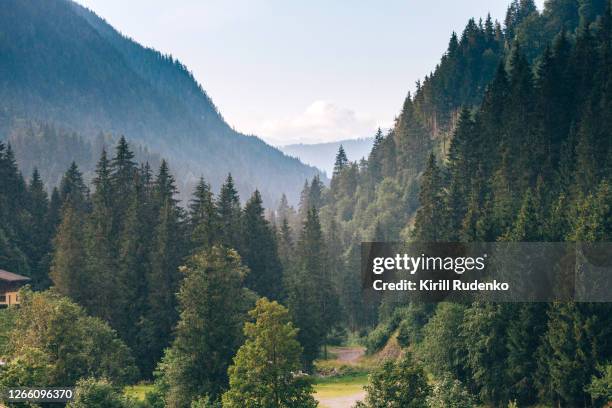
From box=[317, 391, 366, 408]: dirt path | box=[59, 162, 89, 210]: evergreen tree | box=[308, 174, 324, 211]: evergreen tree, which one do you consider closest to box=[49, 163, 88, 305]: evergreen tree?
box=[59, 162, 89, 210]: evergreen tree

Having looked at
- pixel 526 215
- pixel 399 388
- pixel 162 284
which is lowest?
pixel 399 388

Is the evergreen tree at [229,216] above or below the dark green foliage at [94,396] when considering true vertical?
above

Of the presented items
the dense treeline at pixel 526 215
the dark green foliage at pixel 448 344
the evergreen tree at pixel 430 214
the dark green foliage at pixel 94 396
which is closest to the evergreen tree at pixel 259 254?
the dense treeline at pixel 526 215

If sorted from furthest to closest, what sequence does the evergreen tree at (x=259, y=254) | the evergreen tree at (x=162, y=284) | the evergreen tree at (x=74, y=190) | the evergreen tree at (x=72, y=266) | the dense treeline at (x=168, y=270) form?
the evergreen tree at (x=74, y=190) < the evergreen tree at (x=259, y=254) < the evergreen tree at (x=162, y=284) < the evergreen tree at (x=72, y=266) < the dense treeline at (x=168, y=270)

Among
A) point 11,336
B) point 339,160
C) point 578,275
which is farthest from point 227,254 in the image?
point 339,160

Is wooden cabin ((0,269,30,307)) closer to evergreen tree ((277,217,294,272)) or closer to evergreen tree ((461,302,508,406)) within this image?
evergreen tree ((277,217,294,272))

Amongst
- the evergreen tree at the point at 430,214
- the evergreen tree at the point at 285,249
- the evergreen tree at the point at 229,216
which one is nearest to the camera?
the evergreen tree at the point at 430,214

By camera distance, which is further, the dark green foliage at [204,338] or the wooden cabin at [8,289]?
the wooden cabin at [8,289]

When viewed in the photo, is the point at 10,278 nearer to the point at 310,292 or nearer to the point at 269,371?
the point at 310,292

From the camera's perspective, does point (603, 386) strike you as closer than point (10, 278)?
Yes

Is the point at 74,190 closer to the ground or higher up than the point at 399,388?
higher up

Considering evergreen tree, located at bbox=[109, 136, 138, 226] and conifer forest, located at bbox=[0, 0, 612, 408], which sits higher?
evergreen tree, located at bbox=[109, 136, 138, 226]

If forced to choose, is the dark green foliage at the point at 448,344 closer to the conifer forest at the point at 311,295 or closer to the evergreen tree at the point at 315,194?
the conifer forest at the point at 311,295

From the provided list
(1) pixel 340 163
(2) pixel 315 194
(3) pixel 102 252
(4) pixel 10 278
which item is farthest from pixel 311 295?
(1) pixel 340 163
